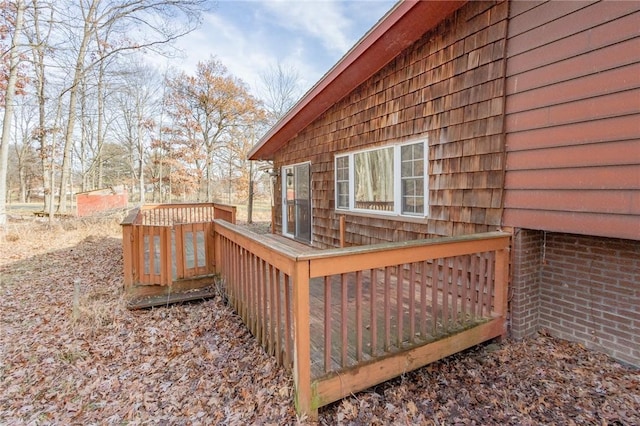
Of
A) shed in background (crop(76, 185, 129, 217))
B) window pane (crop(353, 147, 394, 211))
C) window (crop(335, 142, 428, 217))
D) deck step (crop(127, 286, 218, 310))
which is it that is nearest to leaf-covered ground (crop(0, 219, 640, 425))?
deck step (crop(127, 286, 218, 310))

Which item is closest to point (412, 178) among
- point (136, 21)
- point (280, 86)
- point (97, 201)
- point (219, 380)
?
point (219, 380)

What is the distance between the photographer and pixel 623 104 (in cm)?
252

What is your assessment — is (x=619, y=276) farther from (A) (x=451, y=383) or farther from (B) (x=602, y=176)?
(A) (x=451, y=383)

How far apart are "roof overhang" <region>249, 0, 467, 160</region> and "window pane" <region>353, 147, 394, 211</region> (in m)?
1.25

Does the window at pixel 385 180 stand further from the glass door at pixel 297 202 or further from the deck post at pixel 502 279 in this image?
the glass door at pixel 297 202

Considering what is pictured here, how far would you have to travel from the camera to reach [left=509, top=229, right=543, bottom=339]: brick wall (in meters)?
3.34

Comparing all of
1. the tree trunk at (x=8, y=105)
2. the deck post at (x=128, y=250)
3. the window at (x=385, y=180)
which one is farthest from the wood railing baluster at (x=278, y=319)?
the tree trunk at (x=8, y=105)

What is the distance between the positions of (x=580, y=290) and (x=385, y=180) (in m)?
2.81

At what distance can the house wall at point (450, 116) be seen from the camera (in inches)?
137

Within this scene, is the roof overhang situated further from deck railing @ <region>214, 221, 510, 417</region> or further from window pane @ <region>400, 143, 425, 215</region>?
deck railing @ <region>214, 221, 510, 417</region>

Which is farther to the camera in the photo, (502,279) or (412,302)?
(502,279)

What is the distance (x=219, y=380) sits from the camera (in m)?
2.83

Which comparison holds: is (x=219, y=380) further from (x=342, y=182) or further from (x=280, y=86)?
(x=280, y=86)

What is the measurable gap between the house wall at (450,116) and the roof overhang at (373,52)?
0.14m
